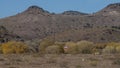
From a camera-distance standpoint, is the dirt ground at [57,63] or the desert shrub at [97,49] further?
the desert shrub at [97,49]

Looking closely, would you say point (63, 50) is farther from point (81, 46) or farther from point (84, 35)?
point (84, 35)

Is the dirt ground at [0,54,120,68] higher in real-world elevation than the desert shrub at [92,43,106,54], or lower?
higher

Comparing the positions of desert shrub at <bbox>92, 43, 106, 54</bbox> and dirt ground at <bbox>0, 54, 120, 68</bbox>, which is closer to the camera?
dirt ground at <bbox>0, 54, 120, 68</bbox>

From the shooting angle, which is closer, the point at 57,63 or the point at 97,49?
the point at 57,63

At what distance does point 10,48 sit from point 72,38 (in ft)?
314

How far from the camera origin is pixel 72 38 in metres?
172

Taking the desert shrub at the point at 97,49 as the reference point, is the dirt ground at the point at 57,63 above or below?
above

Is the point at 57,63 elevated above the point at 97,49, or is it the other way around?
the point at 57,63

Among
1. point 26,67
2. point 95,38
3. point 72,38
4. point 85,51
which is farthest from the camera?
point 72,38

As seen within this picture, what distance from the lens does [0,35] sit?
162 m

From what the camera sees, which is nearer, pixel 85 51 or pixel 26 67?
pixel 26 67

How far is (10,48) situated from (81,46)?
13.8 metres

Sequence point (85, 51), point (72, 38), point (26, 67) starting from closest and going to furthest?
Result: point (26, 67) → point (85, 51) → point (72, 38)

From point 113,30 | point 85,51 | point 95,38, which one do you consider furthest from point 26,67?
point 113,30
